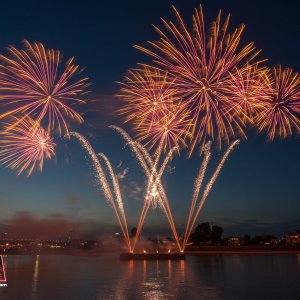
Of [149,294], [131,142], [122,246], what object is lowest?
[149,294]

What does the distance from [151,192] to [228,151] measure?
29.5 feet

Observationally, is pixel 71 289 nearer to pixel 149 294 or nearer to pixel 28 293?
pixel 28 293

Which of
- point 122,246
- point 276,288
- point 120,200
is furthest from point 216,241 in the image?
point 276,288

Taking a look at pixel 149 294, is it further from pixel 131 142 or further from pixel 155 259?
pixel 155 259

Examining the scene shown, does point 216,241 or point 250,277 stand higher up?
point 216,241

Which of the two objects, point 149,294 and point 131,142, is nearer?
point 149,294

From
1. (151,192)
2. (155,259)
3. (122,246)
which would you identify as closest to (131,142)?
(151,192)

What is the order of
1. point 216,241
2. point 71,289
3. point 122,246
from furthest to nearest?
point 216,241 < point 122,246 < point 71,289

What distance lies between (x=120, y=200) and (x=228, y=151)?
12474 mm

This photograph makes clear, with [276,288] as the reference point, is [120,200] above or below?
above

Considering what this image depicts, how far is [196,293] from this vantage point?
22.1 metres

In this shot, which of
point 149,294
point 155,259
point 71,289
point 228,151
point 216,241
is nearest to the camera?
point 149,294

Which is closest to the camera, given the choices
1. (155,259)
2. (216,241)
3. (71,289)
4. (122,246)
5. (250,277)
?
(71,289)

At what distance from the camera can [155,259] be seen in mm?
55500
